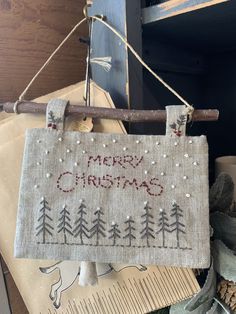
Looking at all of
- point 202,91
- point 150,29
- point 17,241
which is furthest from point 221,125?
point 17,241

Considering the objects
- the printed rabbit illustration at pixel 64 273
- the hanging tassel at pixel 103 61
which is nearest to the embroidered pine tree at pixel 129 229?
the printed rabbit illustration at pixel 64 273

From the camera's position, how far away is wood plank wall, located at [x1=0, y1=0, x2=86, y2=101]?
0.66m

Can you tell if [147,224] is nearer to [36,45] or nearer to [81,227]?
[81,227]

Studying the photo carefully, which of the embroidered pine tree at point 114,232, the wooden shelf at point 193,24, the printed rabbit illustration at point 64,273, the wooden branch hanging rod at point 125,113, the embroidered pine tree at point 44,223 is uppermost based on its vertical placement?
the wooden shelf at point 193,24

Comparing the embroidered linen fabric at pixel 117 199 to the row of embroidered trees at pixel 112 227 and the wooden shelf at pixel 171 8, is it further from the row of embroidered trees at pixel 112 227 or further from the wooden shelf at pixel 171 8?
the wooden shelf at pixel 171 8

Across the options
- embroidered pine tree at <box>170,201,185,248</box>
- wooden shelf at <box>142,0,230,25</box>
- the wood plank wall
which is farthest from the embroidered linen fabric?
the wood plank wall

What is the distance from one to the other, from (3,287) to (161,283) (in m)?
0.33

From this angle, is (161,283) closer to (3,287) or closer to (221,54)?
(3,287)

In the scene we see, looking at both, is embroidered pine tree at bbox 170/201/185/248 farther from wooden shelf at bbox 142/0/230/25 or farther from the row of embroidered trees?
wooden shelf at bbox 142/0/230/25

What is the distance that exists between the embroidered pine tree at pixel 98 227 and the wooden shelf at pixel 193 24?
0.96ft

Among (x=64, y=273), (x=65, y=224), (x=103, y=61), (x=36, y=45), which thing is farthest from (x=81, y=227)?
(x=36, y=45)

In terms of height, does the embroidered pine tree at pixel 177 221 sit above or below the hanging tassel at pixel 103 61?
below

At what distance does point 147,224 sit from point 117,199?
0.05 metres

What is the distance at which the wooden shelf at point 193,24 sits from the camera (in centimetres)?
50
